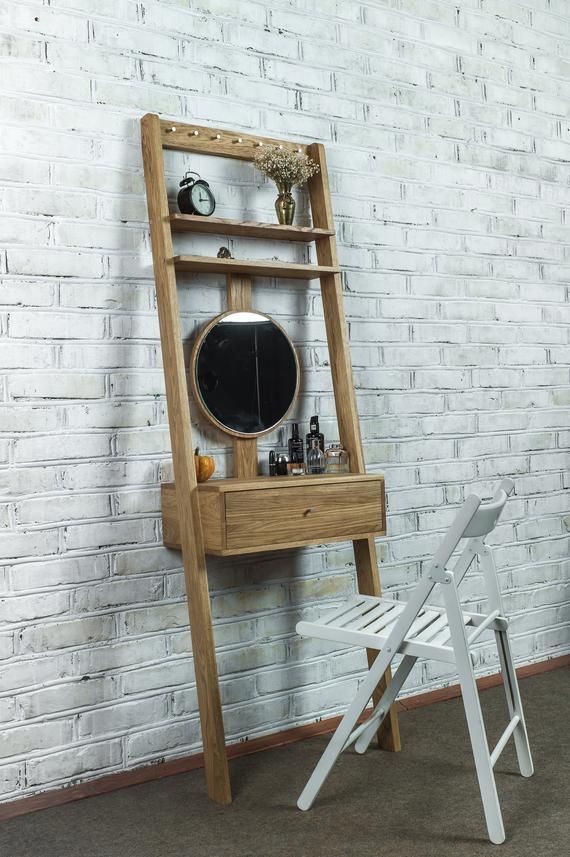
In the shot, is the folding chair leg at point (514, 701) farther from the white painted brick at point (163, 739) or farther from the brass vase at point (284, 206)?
the brass vase at point (284, 206)

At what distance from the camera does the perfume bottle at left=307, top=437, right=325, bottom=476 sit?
8.46 ft

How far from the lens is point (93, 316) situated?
2.33 meters

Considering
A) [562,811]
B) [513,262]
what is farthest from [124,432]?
[513,262]

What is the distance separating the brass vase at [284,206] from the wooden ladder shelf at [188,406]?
0.04 meters

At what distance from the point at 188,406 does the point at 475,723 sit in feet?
3.49

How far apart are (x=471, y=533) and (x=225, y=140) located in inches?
52.0

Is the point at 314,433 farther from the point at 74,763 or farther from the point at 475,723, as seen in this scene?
the point at 74,763

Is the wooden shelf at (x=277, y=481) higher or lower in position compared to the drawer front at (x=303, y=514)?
higher

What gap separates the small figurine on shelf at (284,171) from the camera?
8.14ft

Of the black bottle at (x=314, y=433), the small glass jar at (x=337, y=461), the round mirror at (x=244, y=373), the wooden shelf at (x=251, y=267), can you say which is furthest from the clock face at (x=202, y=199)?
the small glass jar at (x=337, y=461)

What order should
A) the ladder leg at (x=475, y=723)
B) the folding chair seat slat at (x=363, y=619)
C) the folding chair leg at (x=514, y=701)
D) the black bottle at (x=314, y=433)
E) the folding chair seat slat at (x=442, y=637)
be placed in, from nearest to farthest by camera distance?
the ladder leg at (x=475, y=723) < the folding chair seat slat at (x=442, y=637) < the folding chair seat slat at (x=363, y=619) < the folding chair leg at (x=514, y=701) < the black bottle at (x=314, y=433)

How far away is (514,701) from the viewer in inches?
89.6

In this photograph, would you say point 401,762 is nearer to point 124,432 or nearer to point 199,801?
point 199,801

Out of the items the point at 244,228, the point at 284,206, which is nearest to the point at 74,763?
the point at 244,228
